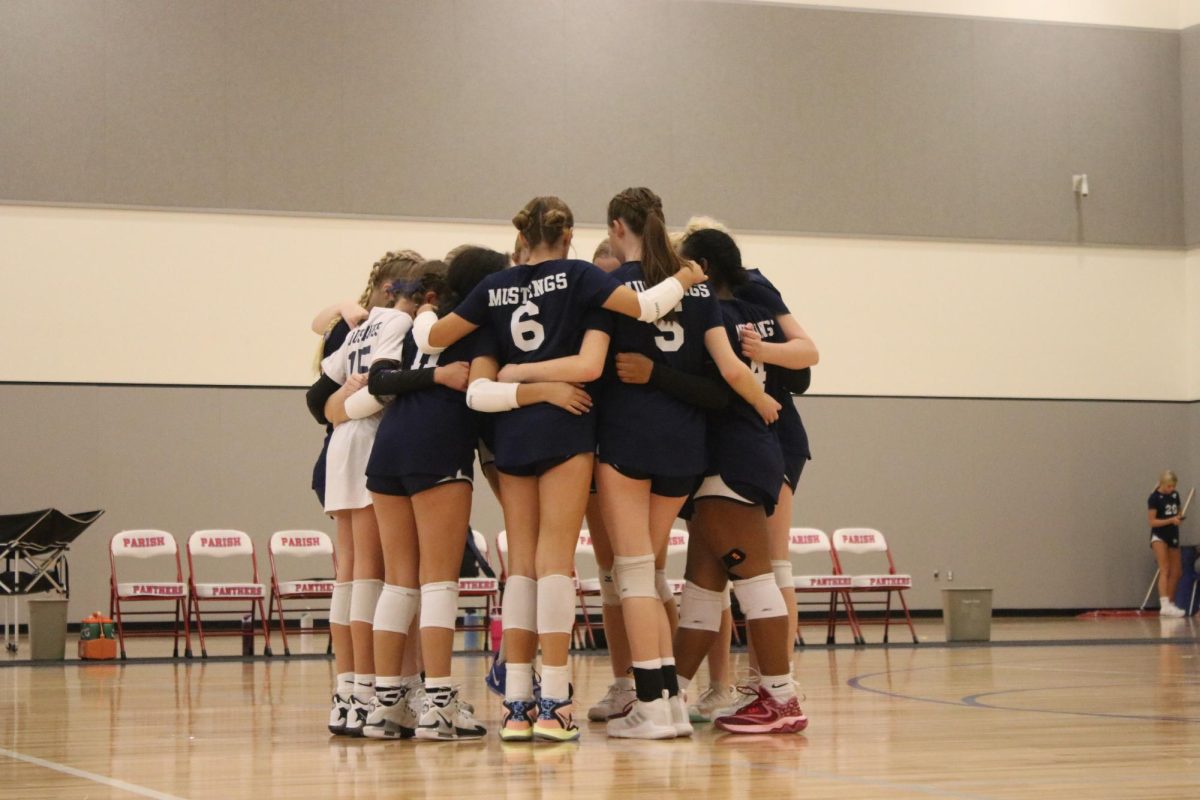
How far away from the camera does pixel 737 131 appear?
16141mm

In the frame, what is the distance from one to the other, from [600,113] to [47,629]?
27.6 feet

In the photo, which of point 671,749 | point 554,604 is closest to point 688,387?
point 554,604

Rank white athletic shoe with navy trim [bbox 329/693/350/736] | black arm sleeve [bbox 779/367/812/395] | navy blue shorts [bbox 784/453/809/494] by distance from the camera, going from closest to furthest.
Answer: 1. white athletic shoe with navy trim [bbox 329/693/350/736]
2. black arm sleeve [bbox 779/367/812/395]
3. navy blue shorts [bbox 784/453/809/494]

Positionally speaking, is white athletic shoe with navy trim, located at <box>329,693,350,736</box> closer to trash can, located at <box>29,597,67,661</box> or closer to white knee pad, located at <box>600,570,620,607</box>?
white knee pad, located at <box>600,570,620,607</box>

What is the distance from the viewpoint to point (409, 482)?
4680mm

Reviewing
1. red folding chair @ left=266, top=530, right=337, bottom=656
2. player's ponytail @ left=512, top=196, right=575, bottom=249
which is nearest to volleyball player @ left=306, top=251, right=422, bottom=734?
player's ponytail @ left=512, top=196, right=575, bottom=249

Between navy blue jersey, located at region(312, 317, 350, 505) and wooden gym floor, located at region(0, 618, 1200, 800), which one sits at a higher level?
navy blue jersey, located at region(312, 317, 350, 505)

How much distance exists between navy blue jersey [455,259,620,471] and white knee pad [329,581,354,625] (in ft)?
3.47

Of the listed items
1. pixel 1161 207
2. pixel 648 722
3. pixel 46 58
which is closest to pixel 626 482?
pixel 648 722

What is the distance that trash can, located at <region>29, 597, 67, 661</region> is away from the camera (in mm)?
10188

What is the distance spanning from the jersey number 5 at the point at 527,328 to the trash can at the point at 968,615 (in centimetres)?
760

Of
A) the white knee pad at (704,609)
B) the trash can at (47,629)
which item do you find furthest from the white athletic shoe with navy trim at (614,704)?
the trash can at (47,629)

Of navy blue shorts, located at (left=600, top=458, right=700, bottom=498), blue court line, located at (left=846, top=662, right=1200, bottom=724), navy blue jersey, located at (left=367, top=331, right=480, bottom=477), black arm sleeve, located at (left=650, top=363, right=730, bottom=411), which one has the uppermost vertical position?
black arm sleeve, located at (left=650, top=363, right=730, bottom=411)

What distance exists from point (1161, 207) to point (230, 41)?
11.3m
